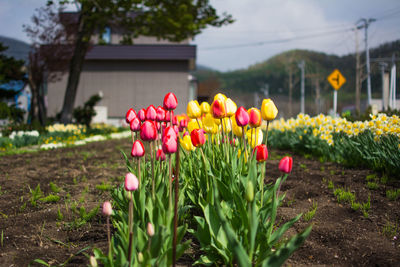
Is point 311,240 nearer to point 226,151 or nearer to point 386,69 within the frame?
point 226,151

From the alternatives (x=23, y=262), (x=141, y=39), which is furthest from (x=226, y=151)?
(x=141, y=39)

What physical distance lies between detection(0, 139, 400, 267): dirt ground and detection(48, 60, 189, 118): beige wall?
59.4ft

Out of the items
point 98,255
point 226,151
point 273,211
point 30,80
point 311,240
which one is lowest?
point 311,240

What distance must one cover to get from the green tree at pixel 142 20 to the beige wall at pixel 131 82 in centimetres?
911

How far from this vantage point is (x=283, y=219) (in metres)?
2.52

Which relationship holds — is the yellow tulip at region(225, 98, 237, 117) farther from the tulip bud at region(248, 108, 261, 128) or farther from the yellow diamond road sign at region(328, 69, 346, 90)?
the yellow diamond road sign at region(328, 69, 346, 90)

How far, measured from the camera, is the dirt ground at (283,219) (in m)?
1.94

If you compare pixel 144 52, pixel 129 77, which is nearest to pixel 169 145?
pixel 144 52

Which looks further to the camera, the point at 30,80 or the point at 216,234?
the point at 30,80

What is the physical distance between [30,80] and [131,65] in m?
10.5

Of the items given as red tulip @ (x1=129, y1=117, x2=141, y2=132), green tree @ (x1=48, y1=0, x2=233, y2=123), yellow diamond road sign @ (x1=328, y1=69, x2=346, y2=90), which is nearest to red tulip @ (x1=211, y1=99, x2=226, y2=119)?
red tulip @ (x1=129, y1=117, x2=141, y2=132)

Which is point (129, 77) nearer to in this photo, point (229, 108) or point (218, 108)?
point (229, 108)

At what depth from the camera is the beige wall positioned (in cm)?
2233

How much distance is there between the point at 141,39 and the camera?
27156 millimetres
